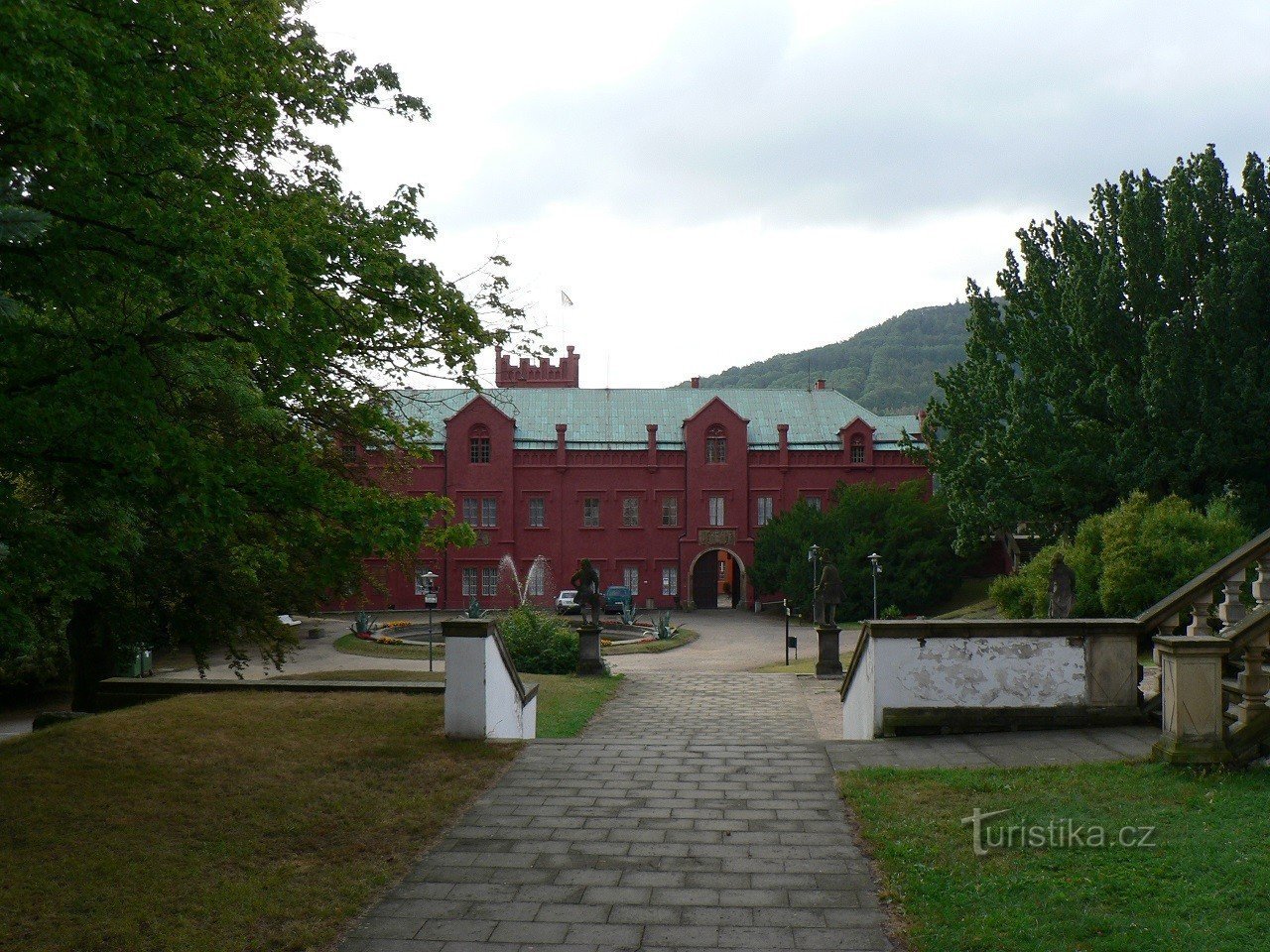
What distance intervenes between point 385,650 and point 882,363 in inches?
4137

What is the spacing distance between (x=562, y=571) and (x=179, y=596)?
3481 centimetres

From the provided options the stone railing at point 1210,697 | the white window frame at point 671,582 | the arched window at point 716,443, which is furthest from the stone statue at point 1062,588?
the arched window at point 716,443

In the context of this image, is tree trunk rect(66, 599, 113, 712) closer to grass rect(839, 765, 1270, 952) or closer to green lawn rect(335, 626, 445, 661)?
grass rect(839, 765, 1270, 952)

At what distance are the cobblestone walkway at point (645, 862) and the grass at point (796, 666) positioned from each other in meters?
13.8

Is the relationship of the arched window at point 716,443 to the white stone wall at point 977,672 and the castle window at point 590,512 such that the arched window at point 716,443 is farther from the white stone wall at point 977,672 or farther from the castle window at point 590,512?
the white stone wall at point 977,672

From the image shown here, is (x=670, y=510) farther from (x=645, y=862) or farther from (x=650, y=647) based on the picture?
(x=645, y=862)

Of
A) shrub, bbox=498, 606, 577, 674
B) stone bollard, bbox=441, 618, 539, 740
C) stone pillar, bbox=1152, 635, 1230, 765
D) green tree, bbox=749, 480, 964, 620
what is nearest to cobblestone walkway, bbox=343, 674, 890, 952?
stone bollard, bbox=441, 618, 539, 740

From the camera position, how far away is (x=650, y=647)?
3247 centimetres

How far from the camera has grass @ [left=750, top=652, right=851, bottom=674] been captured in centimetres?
2294

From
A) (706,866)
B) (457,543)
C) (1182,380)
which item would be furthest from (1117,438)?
(706,866)

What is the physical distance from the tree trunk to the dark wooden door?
36.6 meters

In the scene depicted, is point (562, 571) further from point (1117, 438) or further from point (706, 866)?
point (706, 866)

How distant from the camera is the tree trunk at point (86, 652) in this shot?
14141 millimetres

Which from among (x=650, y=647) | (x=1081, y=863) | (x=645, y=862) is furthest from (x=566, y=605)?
(x=1081, y=863)
